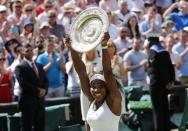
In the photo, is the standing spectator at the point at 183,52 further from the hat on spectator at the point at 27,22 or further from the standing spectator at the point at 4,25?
the standing spectator at the point at 4,25

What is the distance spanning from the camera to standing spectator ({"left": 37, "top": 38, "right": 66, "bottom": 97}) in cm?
1376

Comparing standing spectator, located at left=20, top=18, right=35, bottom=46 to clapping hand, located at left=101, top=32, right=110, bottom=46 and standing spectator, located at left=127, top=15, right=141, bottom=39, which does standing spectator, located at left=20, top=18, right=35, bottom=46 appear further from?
clapping hand, located at left=101, top=32, right=110, bottom=46

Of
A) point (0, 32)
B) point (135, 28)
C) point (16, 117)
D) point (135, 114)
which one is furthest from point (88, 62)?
point (135, 28)

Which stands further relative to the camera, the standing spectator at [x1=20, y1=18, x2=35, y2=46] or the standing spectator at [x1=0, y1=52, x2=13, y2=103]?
the standing spectator at [x1=20, y1=18, x2=35, y2=46]

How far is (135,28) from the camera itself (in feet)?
53.7

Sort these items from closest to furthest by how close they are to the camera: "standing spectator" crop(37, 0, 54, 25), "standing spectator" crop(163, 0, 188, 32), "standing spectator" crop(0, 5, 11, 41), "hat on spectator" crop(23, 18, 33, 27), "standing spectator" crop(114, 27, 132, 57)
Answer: "standing spectator" crop(0, 5, 11, 41) < "hat on spectator" crop(23, 18, 33, 27) < "standing spectator" crop(114, 27, 132, 57) < "standing spectator" crop(37, 0, 54, 25) < "standing spectator" crop(163, 0, 188, 32)

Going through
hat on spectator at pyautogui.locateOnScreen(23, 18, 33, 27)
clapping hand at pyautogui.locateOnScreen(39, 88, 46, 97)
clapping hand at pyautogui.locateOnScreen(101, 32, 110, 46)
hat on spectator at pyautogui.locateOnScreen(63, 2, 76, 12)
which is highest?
hat on spectator at pyautogui.locateOnScreen(63, 2, 76, 12)

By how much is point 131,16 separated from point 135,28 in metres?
0.31

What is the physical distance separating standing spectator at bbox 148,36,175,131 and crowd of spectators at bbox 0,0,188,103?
55 cm

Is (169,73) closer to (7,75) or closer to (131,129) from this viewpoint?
(131,129)

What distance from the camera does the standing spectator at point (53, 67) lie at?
45.1ft

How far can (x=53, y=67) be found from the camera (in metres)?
13.9

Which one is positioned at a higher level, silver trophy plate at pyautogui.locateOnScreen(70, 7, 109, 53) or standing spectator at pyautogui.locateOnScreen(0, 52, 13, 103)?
silver trophy plate at pyautogui.locateOnScreen(70, 7, 109, 53)

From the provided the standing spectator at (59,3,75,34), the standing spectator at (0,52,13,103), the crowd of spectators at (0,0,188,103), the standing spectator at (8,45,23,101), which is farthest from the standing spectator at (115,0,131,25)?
the standing spectator at (0,52,13,103)
